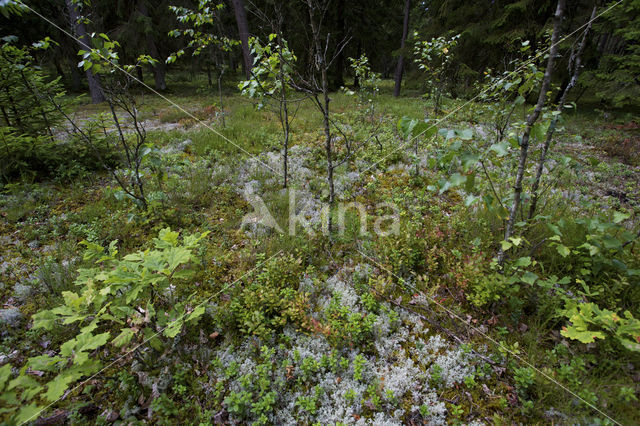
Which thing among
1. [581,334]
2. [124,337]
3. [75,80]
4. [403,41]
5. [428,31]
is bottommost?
[581,334]

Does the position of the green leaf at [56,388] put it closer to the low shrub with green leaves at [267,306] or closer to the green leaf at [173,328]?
the green leaf at [173,328]

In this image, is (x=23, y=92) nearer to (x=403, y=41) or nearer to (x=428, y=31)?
(x=403, y=41)

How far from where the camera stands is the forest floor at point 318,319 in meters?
2.22

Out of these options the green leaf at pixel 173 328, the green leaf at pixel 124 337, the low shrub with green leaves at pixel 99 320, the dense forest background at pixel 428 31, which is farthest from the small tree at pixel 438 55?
the green leaf at pixel 124 337

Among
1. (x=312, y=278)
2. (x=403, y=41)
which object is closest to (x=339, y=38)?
(x=403, y=41)

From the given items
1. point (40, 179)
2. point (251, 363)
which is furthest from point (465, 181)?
point (40, 179)

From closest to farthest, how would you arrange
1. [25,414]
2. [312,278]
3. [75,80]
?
[25,414] < [312,278] < [75,80]

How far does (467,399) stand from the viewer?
230 cm

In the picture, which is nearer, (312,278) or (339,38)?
(312,278)

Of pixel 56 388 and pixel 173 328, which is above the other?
pixel 56 388

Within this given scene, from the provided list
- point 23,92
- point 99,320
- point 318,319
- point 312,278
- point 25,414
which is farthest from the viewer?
point 23,92

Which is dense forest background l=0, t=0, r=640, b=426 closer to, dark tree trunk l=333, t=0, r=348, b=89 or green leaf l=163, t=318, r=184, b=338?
green leaf l=163, t=318, r=184, b=338

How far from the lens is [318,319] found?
2965 millimetres

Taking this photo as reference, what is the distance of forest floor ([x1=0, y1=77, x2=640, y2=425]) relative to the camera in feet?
7.29
